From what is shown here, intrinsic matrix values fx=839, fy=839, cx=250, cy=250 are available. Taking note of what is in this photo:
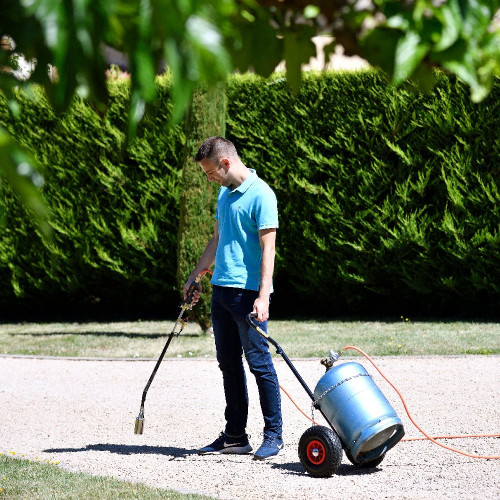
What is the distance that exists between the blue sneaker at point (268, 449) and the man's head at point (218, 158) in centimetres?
145

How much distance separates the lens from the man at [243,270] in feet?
14.8

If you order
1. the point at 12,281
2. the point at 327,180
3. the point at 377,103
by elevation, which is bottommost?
the point at 12,281

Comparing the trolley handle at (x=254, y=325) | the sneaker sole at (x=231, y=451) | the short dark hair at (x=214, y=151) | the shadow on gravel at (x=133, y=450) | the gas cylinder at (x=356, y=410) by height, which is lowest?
the shadow on gravel at (x=133, y=450)

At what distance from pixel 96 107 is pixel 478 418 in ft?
15.2

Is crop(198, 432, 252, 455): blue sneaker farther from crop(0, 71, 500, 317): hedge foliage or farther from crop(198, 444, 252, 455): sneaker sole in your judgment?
crop(0, 71, 500, 317): hedge foliage

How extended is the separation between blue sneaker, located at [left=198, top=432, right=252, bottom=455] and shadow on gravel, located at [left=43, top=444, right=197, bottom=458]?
4.1 inches

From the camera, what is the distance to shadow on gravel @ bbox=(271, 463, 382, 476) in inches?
174

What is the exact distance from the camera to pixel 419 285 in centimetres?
1016

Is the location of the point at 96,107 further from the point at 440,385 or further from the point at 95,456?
the point at 440,385

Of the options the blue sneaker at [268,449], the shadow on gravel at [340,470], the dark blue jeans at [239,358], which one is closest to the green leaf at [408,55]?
the dark blue jeans at [239,358]

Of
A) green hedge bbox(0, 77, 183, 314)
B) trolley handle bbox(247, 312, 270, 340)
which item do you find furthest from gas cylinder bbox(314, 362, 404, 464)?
green hedge bbox(0, 77, 183, 314)

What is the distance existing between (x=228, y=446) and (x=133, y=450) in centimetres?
60

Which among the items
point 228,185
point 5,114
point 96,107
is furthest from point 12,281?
point 96,107

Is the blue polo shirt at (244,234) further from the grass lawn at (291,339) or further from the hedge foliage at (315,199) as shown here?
the hedge foliage at (315,199)
